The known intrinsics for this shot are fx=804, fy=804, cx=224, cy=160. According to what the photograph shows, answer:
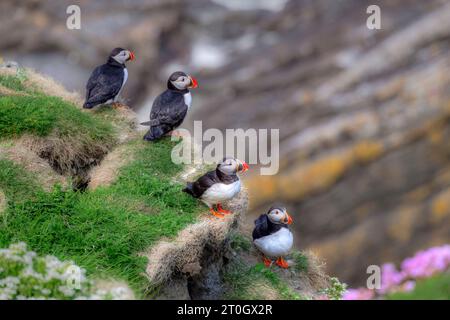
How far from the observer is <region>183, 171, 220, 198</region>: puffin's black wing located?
7.80 metres

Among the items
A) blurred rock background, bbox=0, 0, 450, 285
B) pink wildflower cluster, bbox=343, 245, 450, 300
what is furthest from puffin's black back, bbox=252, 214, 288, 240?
blurred rock background, bbox=0, 0, 450, 285

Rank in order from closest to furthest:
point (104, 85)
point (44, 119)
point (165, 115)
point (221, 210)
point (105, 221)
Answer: point (105, 221) → point (221, 210) → point (44, 119) → point (165, 115) → point (104, 85)

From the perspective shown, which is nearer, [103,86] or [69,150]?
[69,150]

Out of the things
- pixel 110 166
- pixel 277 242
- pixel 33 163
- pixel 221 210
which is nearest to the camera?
pixel 221 210

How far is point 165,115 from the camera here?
9000 millimetres

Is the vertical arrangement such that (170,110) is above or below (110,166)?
above

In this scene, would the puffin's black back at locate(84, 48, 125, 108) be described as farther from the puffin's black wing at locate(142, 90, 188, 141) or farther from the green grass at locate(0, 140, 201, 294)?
the green grass at locate(0, 140, 201, 294)

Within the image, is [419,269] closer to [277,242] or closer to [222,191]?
[222,191]

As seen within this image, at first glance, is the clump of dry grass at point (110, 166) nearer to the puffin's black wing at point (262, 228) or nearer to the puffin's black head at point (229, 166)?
the puffin's black head at point (229, 166)

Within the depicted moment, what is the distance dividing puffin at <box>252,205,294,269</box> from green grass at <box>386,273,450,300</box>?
321 centimetres

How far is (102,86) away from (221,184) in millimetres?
2587

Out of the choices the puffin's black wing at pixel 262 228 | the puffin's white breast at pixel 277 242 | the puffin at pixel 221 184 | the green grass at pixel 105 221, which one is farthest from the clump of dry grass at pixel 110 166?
the puffin's white breast at pixel 277 242

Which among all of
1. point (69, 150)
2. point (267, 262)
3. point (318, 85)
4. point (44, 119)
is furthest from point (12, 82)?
point (318, 85)

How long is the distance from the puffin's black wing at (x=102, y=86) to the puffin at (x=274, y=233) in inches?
96.1
